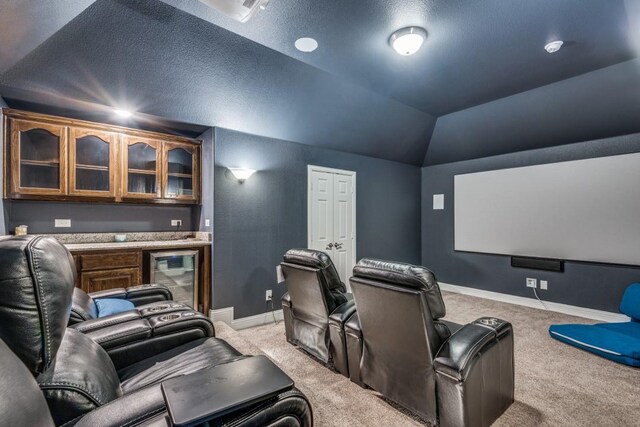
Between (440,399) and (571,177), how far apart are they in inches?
161

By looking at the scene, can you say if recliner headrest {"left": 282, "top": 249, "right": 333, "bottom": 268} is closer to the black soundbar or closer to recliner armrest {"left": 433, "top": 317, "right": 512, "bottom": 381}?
recliner armrest {"left": 433, "top": 317, "right": 512, "bottom": 381}

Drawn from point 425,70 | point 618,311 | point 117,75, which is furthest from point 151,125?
point 618,311

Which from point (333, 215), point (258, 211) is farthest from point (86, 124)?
point (333, 215)

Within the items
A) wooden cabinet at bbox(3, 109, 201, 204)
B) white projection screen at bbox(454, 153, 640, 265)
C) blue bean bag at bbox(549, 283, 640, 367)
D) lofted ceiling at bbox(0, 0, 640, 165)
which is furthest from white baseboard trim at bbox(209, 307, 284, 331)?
white projection screen at bbox(454, 153, 640, 265)

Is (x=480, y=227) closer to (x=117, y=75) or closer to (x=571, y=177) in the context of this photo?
(x=571, y=177)

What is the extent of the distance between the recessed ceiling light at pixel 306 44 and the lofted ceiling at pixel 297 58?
2.3 inches

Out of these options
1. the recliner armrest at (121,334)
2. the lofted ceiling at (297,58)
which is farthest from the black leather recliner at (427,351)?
the lofted ceiling at (297,58)

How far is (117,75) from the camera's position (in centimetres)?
275

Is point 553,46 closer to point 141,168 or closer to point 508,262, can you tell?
point 508,262

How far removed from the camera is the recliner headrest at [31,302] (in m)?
0.79

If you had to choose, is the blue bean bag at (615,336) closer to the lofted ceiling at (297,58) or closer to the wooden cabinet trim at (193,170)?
the lofted ceiling at (297,58)

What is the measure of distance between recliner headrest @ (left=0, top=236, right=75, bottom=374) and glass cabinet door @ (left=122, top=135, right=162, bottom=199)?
2.86m

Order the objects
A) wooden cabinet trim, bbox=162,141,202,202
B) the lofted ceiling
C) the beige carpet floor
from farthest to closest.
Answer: wooden cabinet trim, bbox=162,141,202,202
the lofted ceiling
the beige carpet floor

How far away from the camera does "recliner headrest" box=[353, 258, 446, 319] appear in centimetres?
170
